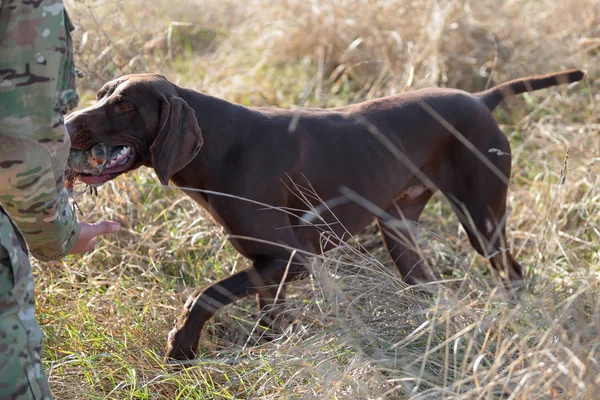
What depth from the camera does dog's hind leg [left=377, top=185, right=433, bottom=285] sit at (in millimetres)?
4289

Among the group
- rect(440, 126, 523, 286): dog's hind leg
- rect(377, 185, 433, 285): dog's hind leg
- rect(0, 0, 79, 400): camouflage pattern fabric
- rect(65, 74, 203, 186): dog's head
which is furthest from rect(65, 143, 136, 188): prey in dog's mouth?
rect(440, 126, 523, 286): dog's hind leg

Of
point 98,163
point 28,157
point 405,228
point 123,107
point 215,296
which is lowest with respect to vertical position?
point 405,228

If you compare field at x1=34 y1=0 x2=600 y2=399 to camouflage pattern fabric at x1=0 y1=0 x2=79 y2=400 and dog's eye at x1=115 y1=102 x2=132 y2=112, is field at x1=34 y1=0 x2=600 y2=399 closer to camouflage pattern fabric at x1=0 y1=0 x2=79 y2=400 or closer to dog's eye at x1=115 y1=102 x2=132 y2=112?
dog's eye at x1=115 y1=102 x2=132 y2=112

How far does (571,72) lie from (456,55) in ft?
8.41

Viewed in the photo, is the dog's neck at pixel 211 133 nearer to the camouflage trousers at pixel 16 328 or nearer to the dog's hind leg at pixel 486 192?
the dog's hind leg at pixel 486 192

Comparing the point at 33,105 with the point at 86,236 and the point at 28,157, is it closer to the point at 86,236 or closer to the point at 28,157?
the point at 28,157

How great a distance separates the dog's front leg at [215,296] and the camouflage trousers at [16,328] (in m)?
1.12

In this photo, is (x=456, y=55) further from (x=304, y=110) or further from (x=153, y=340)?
(x=153, y=340)

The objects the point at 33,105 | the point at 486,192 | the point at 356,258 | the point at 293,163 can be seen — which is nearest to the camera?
the point at 33,105

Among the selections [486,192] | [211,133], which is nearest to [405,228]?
[486,192]

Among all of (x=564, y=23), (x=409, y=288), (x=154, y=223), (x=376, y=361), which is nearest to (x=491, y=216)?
(x=409, y=288)

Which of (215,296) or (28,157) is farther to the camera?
(215,296)

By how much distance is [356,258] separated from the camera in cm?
349

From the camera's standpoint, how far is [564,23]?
721 cm
